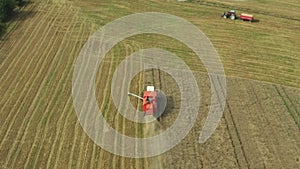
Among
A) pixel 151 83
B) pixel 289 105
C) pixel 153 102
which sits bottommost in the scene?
pixel 289 105

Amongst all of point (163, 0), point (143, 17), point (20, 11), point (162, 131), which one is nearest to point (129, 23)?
point (143, 17)

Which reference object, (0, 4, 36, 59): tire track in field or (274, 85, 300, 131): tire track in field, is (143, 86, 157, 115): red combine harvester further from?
(0, 4, 36, 59): tire track in field

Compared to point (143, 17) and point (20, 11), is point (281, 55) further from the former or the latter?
point (20, 11)

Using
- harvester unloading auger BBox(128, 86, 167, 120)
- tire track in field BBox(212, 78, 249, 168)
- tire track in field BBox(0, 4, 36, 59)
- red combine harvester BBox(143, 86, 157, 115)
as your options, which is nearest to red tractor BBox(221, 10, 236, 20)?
tire track in field BBox(212, 78, 249, 168)

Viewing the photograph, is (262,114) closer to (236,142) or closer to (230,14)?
(236,142)

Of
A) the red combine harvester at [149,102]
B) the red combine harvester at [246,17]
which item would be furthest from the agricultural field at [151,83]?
the red combine harvester at [149,102]

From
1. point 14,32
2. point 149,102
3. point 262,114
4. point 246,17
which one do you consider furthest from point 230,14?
point 14,32
